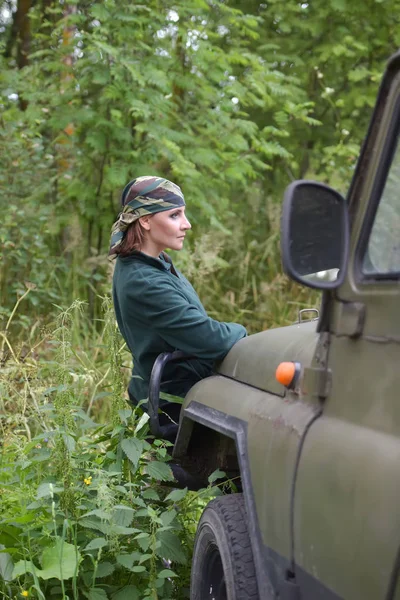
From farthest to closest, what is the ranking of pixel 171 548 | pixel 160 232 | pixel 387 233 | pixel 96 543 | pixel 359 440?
pixel 160 232 < pixel 171 548 < pixel 96 543 < pixel 387 233 < pixel 359 440

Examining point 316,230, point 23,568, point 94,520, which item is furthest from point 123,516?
point 316,230

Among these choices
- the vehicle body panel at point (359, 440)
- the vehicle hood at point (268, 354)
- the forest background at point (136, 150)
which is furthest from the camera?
the forest background at point (136, 150)

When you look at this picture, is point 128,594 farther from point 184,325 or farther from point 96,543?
point 184,325

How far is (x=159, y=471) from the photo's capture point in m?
3.57

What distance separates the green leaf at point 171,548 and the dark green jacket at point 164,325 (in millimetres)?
580

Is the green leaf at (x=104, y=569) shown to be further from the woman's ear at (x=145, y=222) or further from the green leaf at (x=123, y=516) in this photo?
the woman's ear at (x=145, y=222)

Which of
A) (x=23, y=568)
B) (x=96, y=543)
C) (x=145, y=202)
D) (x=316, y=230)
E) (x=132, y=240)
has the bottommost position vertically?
(x=23, y=568)

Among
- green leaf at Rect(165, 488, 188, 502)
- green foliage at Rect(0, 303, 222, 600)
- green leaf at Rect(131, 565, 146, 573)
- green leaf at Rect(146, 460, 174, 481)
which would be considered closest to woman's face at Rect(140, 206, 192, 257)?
green foliage at Rect(0, 303, 222, 600)

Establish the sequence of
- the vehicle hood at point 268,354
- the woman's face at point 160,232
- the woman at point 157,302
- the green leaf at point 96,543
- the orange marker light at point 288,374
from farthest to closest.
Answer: the woman's face at point 160,232 < the woman at point 157,302 < the green leaf at point 96,543 < the vehicle hood at point 268,354 < the orange marker light at point 288,374

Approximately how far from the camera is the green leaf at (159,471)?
3.56 meters

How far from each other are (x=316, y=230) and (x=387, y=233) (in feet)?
0.54

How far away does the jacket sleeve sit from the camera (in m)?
3.47

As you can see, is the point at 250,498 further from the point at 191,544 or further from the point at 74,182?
the point at 74,182

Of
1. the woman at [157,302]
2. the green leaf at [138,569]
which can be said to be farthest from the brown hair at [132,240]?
the green leaf at [138,569]
